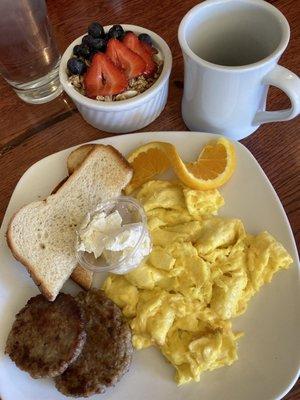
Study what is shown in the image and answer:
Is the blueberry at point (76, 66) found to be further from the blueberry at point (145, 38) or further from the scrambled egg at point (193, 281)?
the scrambled egg at point (193, 281)

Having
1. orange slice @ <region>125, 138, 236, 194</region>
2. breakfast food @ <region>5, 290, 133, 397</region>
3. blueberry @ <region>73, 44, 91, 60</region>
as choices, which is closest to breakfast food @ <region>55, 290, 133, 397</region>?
breakfast food @ <region>5, 290, 133, 397</region>

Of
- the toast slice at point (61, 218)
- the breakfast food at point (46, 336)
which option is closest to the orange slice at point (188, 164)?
the toast slice at point (61, 218)

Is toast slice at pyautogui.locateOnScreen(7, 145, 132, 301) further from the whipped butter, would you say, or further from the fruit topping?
the fruit topping

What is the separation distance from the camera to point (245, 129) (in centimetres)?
145

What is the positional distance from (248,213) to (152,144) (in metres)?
0.34

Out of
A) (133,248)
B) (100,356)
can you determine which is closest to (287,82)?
(133,248)

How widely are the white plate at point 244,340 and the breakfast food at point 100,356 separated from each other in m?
0.05

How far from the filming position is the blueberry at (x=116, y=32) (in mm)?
1488

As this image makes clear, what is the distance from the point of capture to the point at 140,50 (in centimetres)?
146

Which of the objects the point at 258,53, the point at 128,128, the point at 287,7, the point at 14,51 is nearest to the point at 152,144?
the point at 128,128

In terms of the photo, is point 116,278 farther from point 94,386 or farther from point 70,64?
point 70,64

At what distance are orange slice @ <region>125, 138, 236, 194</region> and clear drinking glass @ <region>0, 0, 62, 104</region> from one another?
44 cm

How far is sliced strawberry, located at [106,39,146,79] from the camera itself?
4.70 ft

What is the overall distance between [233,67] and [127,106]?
1.11ft
